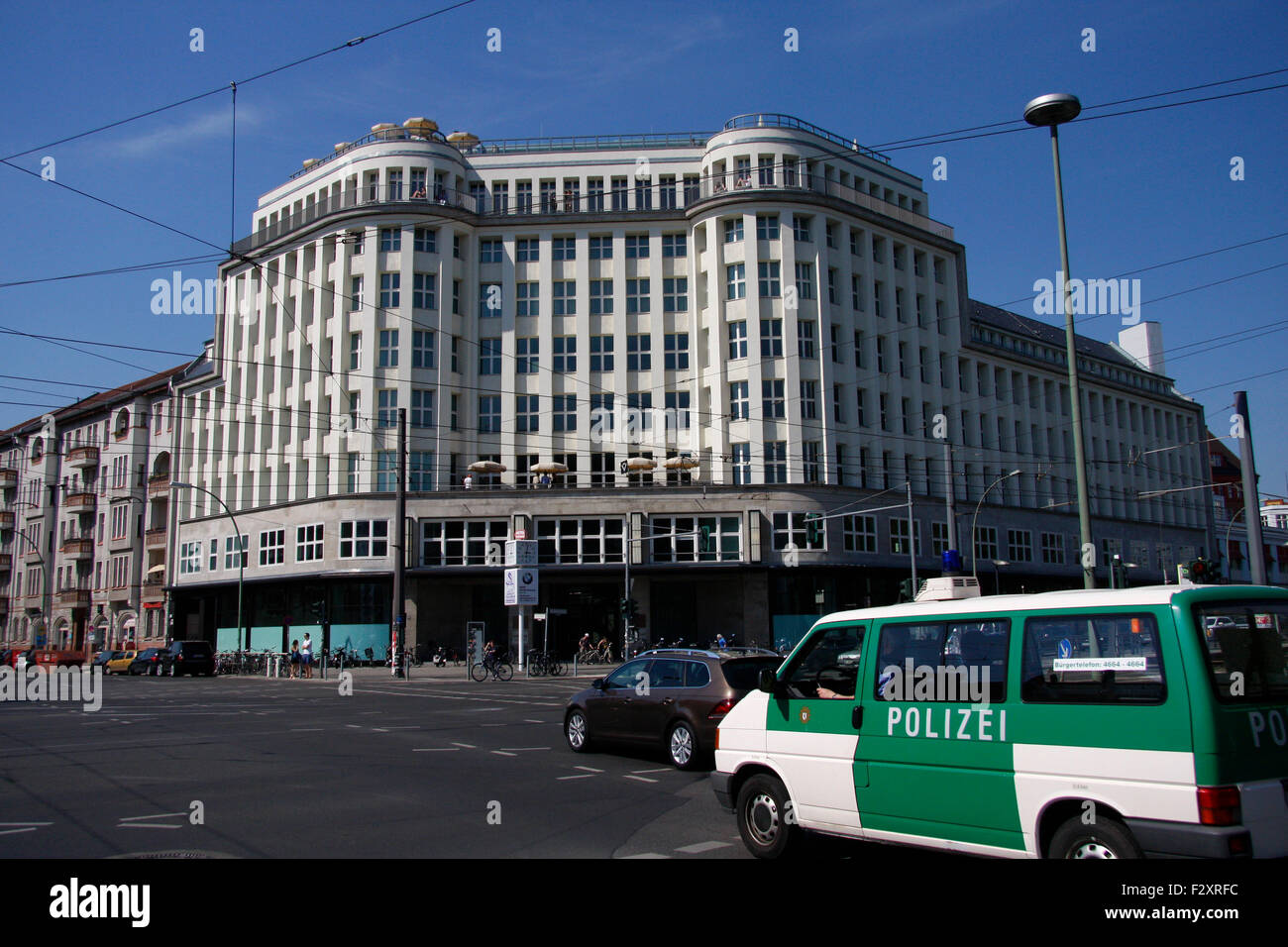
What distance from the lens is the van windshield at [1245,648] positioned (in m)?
5.24

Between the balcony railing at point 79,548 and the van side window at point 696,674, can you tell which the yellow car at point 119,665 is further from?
the van side window at point 696,674

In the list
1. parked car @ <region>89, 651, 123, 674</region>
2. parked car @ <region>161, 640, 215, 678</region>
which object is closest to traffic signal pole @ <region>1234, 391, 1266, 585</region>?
parked car @ <region>161, 640, 215, 678</region>

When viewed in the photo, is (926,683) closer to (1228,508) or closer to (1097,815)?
(1097,815)

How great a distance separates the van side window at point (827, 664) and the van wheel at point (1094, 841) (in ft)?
5.75

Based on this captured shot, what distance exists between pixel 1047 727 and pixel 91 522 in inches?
3186

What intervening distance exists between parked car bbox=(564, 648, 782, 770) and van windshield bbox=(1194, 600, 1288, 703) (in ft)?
23.2

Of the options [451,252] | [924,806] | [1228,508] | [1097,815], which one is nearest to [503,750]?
[924,806]

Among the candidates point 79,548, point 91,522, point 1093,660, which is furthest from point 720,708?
point 91,522

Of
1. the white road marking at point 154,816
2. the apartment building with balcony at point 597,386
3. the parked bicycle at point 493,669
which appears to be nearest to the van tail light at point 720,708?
the white road marking at point 154,816

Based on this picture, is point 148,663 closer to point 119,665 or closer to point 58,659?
point 119,665

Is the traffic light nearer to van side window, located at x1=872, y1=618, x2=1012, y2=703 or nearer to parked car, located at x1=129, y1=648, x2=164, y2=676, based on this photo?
van side window, located at x1=872, y1=618, x2=1012, y2=703

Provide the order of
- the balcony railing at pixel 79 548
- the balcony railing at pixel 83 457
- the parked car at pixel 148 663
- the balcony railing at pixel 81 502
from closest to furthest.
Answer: the parked car at pixel 148 663
the balcony railing at pixel 79 548
the balcony railing at pixel 81 502
the balcony railing at pixel 83 457

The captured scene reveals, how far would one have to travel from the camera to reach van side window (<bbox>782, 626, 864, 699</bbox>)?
23.1 feet
